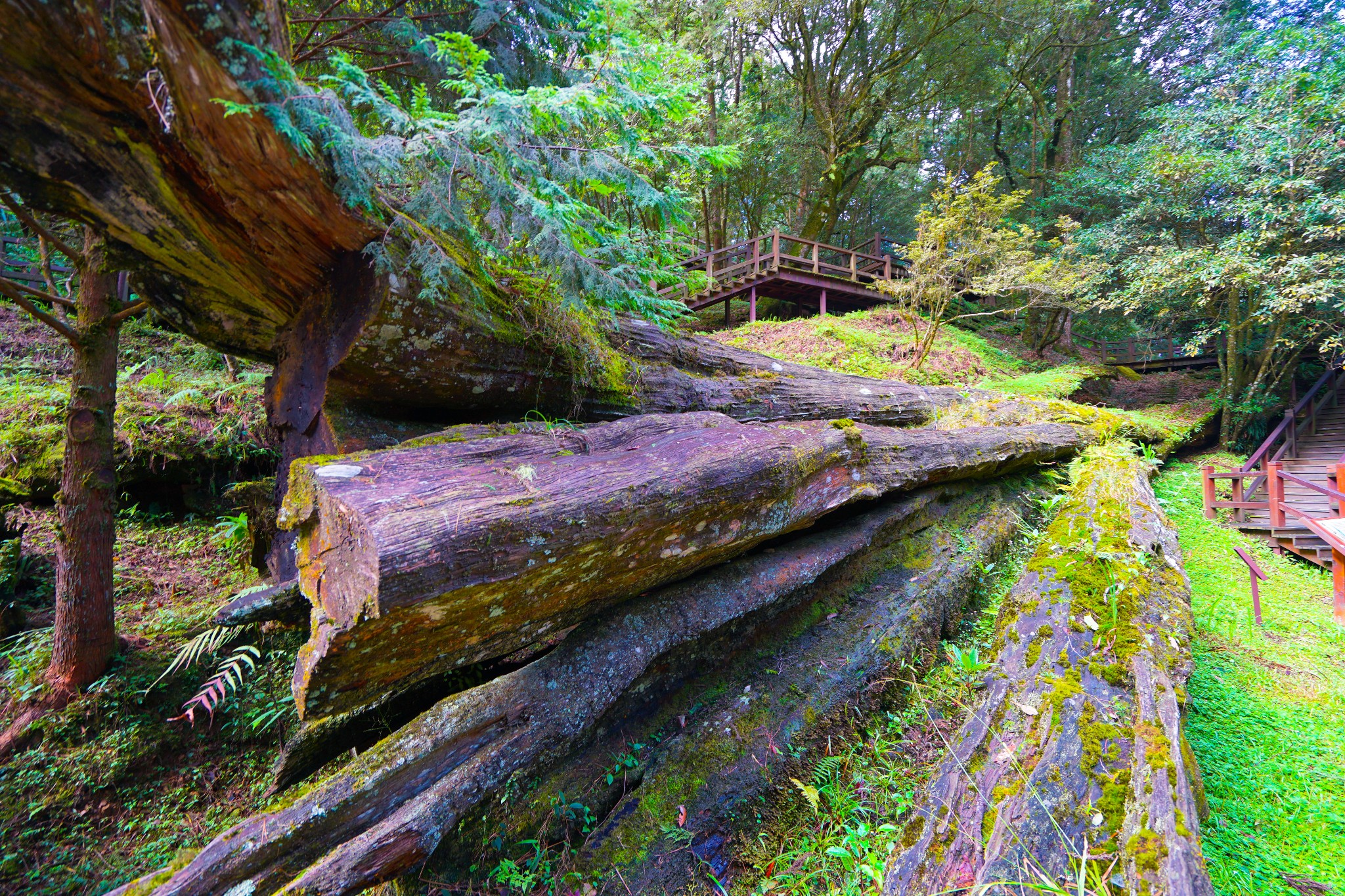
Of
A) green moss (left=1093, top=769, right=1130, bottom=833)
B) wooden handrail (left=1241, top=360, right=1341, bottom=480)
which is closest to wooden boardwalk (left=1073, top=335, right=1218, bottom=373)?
wooden handrail (left=1241, top=360, right=1341, bottom=480)

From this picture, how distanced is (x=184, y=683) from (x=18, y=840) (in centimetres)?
85

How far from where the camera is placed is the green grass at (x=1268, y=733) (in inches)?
88.3

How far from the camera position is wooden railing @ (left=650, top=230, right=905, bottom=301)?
44.1ft

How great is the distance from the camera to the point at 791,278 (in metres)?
13.9

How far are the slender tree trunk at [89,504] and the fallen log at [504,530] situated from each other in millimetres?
2018

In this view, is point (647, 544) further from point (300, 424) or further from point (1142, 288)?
point (1142, 288)

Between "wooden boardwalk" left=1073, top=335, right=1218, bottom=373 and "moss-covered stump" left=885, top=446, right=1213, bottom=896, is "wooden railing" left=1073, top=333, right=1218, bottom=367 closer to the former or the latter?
"wooden boardwalk" left=1073, top=335, right=1218, bottom=373

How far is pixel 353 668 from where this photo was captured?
187cm

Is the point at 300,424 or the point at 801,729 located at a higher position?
the point at 300,424

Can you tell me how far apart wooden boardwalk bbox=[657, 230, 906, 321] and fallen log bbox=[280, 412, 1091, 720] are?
10.3 metres

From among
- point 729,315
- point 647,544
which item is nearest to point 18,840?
point 647,544

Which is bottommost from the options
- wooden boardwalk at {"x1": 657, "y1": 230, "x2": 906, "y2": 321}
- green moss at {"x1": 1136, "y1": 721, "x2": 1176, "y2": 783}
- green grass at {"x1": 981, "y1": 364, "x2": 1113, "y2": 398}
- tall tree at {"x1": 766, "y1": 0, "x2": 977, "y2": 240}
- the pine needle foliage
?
green moss at {"x1": 1136, "y1": 721, "x2": 1176, "y2": 783}

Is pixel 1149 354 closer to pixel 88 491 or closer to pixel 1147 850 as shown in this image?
pixel 1147 850

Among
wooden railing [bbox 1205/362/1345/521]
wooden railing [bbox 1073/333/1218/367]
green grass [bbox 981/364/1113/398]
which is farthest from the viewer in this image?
wooden railing [bbox 1073/333/1218/367]
